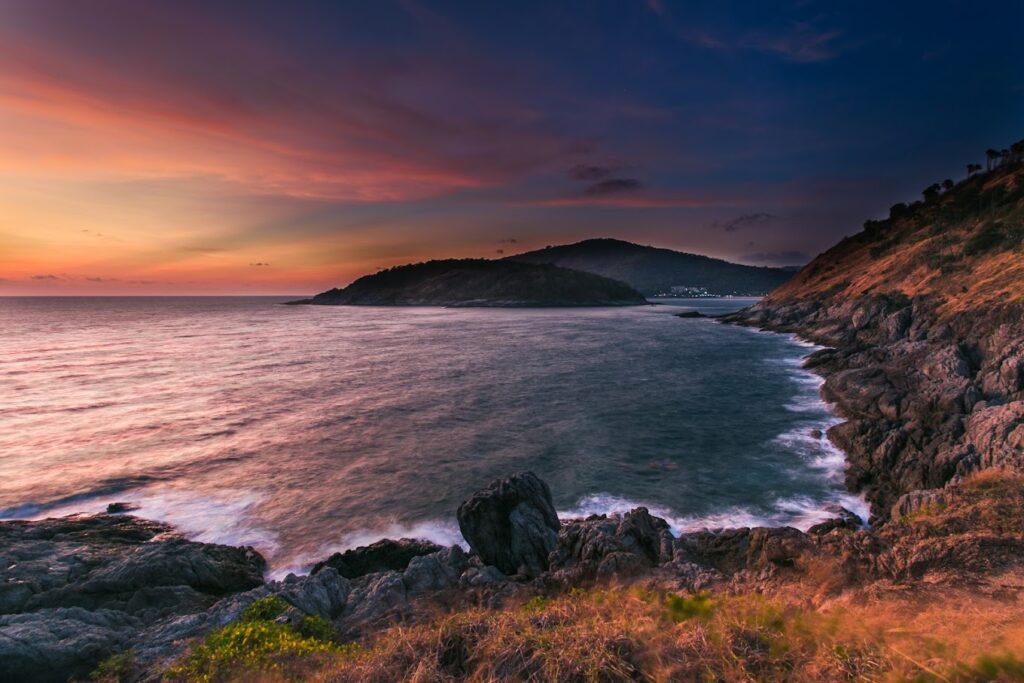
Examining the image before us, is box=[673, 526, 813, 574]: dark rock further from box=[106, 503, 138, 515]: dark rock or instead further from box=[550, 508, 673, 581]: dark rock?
box=[106, 503, 138, 515]: dark rock

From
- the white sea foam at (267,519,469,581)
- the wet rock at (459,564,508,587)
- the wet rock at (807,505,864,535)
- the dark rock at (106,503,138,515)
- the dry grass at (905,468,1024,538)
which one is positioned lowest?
the white sea foam at (267,519,469,581)

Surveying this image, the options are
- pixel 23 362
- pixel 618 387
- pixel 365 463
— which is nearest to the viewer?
pixel 365 463

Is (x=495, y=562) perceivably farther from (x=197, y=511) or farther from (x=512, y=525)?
(x=197, y=511)

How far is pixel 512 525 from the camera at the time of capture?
16109mm

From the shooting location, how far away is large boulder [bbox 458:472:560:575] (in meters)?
15.5

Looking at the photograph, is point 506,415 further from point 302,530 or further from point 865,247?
point 865,247

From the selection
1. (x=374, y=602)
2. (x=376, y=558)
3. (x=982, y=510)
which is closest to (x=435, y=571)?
(x=374, y=602)

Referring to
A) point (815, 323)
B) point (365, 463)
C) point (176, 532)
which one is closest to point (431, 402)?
point (365, 463)

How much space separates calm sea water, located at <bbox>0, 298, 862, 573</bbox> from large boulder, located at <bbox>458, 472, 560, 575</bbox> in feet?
12.7

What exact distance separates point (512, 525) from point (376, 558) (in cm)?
588

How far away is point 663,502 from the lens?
2194 centimetres

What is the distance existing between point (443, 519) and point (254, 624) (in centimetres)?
1165

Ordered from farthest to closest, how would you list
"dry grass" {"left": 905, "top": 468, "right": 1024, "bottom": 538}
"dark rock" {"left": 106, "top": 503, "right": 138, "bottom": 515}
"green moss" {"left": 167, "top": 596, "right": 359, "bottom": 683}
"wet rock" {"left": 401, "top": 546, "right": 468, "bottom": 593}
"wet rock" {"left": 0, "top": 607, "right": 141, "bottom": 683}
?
"dark rock" {"left": 106, "top": 503, "right": 138, "bottom": 515}, "wet rock" {"left": 401, "top": 546, "right": 468, "bottom": 593}, "dry grass" {"left": 905, "top": 468, "right": 1024, "bottom": 538}, "wet rock" {"left": 0, "top": 607, "right": 141, "bottom": 683}, "green moss" {"left": 167, "top": 596, "right": 359, "bottom": 683}

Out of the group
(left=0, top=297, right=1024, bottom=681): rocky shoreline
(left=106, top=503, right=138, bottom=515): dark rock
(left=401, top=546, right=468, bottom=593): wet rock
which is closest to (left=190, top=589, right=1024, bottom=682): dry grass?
(left=0, top=297, right=1024, bottom=681): rocky shoreline
